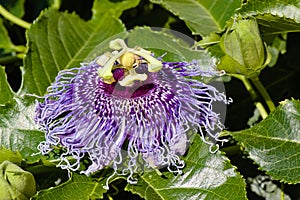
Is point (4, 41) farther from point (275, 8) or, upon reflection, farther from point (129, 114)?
point (275, 8)

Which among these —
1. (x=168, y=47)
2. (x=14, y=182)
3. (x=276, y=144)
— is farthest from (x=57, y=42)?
(x=276, y=144)

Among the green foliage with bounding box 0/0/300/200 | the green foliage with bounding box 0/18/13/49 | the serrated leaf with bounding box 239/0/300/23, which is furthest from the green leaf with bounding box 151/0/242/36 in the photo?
the green foliage with bounding box 0/18/13/49

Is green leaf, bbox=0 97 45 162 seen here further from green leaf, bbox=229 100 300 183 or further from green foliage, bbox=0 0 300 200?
green leaf, bbox=229 100 300 183

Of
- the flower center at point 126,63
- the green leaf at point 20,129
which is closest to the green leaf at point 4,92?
the green leaf at point 20,129

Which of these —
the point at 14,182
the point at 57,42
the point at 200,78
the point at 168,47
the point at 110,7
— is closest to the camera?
the point at 14,182

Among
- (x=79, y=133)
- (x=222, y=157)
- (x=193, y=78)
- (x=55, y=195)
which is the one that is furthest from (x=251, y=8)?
(x=55, y=195)
